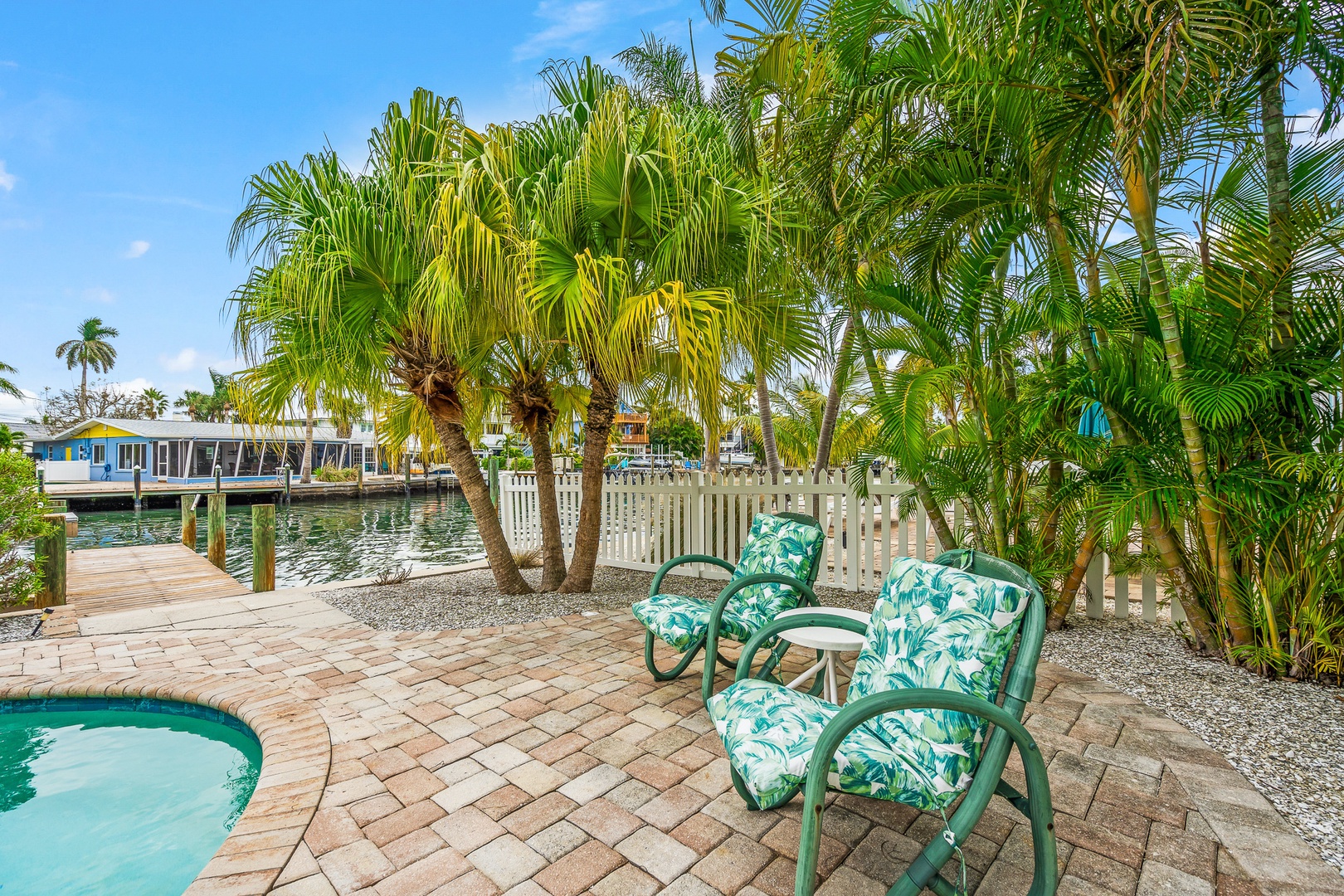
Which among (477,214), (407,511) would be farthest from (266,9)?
(407,511)

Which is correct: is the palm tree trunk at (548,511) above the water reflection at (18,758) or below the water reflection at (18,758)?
above

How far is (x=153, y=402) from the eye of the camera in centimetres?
4331

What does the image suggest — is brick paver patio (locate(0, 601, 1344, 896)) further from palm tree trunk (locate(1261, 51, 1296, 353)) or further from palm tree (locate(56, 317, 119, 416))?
palm tree (locate(56, 317, 119, 416))

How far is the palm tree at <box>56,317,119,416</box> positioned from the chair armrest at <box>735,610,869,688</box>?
193 ft

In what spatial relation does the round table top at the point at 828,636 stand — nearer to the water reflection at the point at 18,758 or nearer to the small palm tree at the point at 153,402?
the water reflection at the point at 18,758

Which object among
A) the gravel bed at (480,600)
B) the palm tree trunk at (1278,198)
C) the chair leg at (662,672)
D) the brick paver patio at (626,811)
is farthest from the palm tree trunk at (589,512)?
the palm tree trunk at (1278,198)

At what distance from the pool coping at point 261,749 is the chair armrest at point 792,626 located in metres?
1.61

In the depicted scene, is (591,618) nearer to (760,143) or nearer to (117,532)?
(760,143)

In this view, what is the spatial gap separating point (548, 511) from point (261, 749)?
3206 millimetres

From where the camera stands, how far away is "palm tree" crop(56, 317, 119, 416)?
4338cm

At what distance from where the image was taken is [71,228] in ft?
94.4

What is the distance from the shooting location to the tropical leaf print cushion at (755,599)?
10.00ft

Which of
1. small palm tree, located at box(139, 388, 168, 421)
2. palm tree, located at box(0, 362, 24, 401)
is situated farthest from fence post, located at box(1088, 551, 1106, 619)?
small palm tree, located at box(139, 388, 168, 421)

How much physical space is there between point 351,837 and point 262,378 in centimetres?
459
